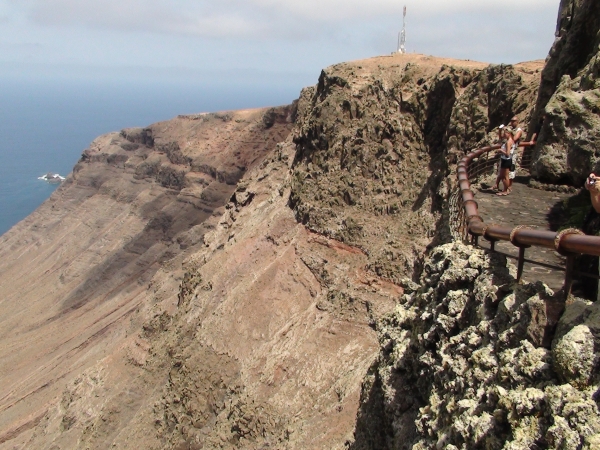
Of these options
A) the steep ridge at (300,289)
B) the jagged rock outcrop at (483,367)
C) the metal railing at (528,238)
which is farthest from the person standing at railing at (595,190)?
the steep ridge at (300,289)

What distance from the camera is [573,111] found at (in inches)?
400

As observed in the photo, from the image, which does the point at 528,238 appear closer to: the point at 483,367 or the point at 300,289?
the point at 483,367

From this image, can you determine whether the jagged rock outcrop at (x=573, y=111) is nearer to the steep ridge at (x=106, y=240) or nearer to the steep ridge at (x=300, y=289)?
the steep ridge at (x=300, y=289)

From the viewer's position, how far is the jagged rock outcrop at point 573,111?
980 centimetres

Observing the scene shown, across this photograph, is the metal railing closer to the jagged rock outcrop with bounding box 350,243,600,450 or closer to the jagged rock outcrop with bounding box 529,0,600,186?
the jagged rock outcrop with bounding box 350,243,600,450

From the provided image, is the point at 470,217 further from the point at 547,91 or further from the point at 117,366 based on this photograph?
the point at 117,366

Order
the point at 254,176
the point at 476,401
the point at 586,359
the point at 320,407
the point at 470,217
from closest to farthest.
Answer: the point at 586,359, the point at 476,401, the point at 470,217, the point at 320,407, the point at 254,176

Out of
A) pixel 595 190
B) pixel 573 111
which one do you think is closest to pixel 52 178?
pixel 573 111

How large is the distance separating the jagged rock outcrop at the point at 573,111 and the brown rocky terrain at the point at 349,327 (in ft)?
1.43

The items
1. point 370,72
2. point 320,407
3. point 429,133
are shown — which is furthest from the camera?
point 370,72

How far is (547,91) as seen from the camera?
14867 mm

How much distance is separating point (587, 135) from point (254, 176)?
31320mm

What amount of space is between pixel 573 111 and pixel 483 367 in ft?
20.4

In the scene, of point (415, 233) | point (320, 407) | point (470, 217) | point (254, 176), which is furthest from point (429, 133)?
point (470, 217)
